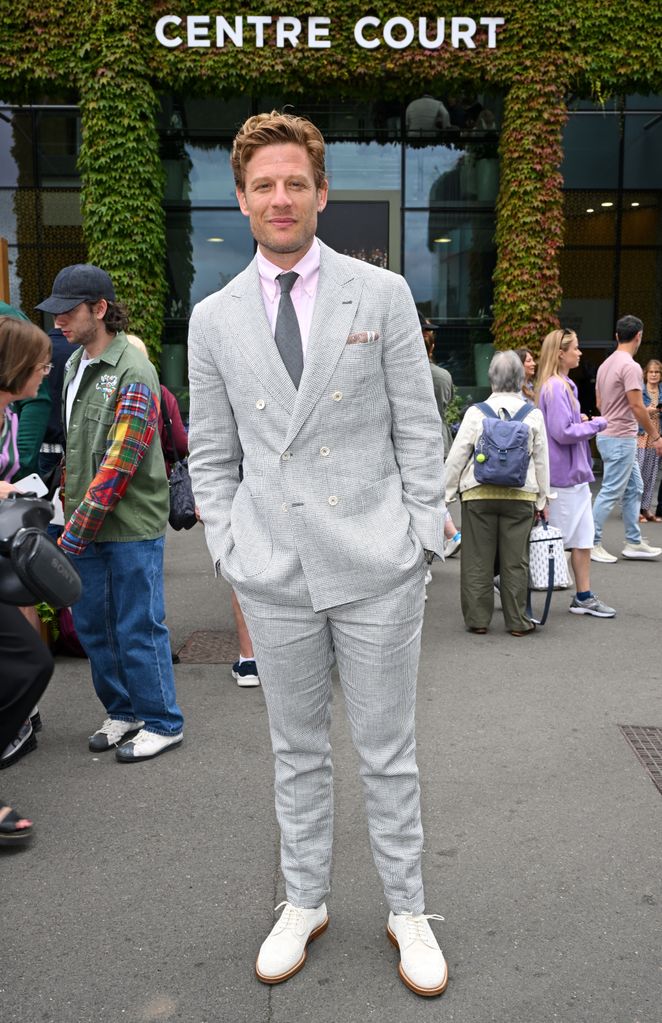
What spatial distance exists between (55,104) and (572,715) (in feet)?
47.5

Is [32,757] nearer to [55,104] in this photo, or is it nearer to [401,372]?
[401,372]

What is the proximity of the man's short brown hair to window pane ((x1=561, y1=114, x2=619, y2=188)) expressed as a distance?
1479 centimetres

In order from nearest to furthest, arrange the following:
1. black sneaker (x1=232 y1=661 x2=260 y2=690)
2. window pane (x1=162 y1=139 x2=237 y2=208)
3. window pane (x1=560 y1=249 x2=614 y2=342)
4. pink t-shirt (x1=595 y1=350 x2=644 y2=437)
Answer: black sneaker (x1=232 y1=661 x2=260 y2=690) → pink t-shirt (x1=595 y1=350 x2=644 y2=437) → window pane (x1=162 y1=139 x2=237 y2=208) → window pane (x1=560 y1=249 x2=614 y2=342)

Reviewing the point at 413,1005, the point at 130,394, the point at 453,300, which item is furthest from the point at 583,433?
the point at 453,300

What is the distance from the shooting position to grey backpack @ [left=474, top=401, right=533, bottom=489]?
5.83 m

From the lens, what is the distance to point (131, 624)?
3.99 m

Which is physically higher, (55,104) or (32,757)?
(55,104)

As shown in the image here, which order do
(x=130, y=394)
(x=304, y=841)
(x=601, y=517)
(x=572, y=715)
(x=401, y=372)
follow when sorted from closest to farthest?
(x=401, y=372) < (x=304, y=841) < (x=130, y=394) < (x=572, y=715) < (x=601, y=517)

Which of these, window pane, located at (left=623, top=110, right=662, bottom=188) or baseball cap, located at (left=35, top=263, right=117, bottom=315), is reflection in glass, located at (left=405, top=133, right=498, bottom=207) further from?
baseball cap, located at (left=35, top=263, right=117, bottom=315)

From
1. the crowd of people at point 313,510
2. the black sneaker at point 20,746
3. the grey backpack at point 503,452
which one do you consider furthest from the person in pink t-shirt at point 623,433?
the crowd of people at point 313,510

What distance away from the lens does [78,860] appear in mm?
3193

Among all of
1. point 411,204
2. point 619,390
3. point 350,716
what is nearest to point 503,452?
point 619,390

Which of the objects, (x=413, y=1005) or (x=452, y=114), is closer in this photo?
(x=413, y=1005)

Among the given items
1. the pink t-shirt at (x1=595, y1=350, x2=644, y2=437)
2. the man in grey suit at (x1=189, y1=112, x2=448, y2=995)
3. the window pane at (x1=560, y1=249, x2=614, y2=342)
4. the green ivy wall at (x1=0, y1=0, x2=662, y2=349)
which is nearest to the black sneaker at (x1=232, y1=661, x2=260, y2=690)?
the man in grey suit at (x1=189, y1=112, x2=448, y2=995)
